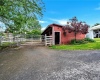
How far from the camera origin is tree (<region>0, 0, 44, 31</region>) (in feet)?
33.5

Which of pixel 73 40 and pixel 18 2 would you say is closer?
Result: pixel 18 2

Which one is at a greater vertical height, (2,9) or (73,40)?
(2,9)

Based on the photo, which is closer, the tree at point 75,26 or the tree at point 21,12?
the tree at point 21,12

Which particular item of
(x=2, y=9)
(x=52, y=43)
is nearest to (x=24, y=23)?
(x=2, y=9)

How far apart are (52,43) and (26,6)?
8550 millimetres

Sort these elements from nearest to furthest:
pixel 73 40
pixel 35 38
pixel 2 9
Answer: pixel 2 9, pixel 73 40, pixel 35 38

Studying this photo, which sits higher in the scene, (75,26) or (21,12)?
(21,12)

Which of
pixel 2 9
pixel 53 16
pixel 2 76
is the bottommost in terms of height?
pixel 2 76

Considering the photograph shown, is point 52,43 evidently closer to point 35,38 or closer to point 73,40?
point 73,40

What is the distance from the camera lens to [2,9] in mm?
8719

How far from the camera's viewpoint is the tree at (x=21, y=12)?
402 inches

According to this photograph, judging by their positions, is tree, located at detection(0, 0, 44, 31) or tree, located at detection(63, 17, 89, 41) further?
tree, located at detection(63, 17, 89, 41)

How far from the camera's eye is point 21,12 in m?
11.4

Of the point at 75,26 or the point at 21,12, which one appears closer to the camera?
the point at 21,12
